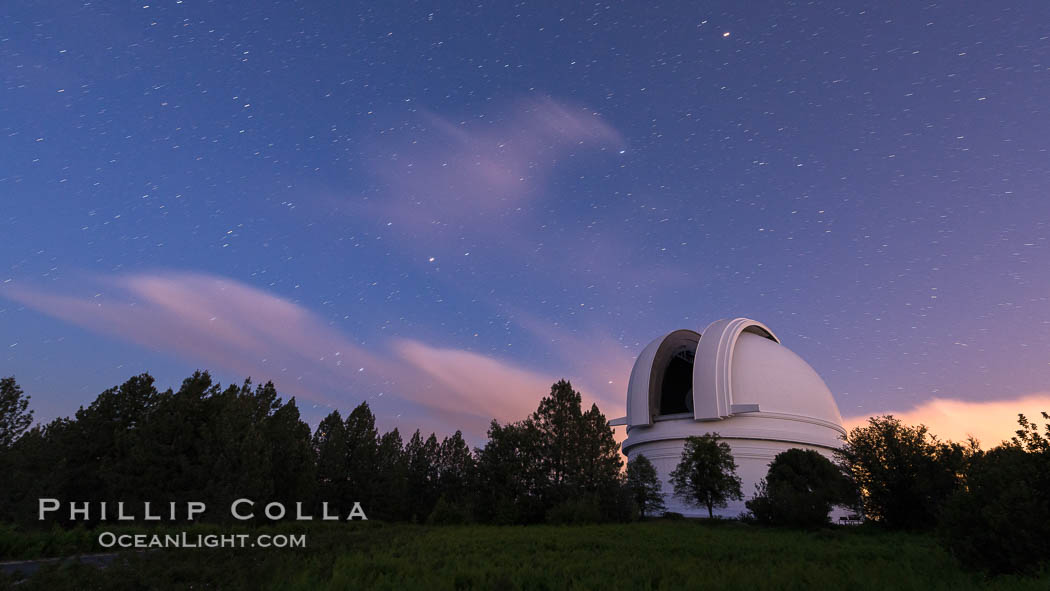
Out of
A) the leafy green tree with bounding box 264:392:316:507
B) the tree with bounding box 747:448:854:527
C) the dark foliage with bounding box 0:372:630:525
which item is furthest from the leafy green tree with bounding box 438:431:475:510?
the tree with bounding box 747:448:854:527

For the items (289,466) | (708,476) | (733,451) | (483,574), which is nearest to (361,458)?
(289,466)

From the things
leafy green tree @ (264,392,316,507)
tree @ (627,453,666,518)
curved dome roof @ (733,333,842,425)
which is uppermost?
curved dome roof @ (733,333,842,425)

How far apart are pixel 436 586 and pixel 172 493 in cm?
3229

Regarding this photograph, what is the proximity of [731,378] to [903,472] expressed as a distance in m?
18.6

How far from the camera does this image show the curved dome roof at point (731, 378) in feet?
152

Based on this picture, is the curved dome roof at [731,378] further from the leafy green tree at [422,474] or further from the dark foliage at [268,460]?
the leafy green tree at [422,474]

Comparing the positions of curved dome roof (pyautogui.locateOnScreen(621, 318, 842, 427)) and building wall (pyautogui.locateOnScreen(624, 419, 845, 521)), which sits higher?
curved dome roof (pyautogui.locateOnScreen(621, 318, 842, 427))

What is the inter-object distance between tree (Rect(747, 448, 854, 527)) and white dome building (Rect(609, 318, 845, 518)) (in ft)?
23.5

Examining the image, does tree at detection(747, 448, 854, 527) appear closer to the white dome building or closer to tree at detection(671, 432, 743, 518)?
tree at detection(671, 432, 743, 518)

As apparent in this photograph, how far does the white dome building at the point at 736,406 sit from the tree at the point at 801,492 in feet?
23.5

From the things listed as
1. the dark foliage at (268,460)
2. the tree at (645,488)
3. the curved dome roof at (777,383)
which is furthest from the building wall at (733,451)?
the dark foliage at (268,460)

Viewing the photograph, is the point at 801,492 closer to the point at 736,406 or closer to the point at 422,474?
Result: the point at 736,406

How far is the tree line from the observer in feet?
100

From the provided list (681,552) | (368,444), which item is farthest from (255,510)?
(681,552)
